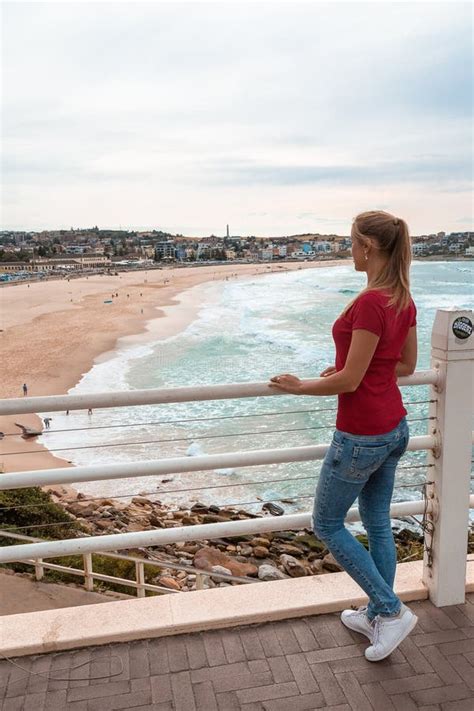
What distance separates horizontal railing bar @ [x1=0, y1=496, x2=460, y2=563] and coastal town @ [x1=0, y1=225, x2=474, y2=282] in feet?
308

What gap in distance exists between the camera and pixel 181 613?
2.85m

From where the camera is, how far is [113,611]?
2.89m

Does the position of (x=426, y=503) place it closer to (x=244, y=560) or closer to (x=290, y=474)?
(x=244, y=560)

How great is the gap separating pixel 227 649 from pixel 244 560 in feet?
21.1

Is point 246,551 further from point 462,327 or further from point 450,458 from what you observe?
point 462,327

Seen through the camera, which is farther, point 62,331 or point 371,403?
point 62,331

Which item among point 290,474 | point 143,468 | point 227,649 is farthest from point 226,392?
point 290,474

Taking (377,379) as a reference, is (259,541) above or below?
below

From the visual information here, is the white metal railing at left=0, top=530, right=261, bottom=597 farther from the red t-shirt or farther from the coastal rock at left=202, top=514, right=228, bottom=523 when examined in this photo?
the red t-shirt

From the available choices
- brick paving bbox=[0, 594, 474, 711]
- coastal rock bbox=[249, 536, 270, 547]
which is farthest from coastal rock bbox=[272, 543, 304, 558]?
brick paving bbox=[0, 594, 474, 711]

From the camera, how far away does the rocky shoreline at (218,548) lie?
26.5ft

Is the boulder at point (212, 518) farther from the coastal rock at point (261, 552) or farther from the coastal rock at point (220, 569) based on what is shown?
the coastal rock at point (220, 569)

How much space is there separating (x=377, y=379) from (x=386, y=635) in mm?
1101

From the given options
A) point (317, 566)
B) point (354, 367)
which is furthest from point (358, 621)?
point (317, 566)
